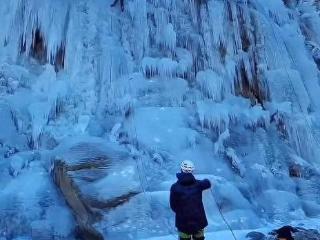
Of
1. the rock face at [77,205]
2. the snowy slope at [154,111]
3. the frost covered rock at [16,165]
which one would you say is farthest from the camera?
the frost covered rock at [16,165]

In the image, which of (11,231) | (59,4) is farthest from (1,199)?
(59,4)

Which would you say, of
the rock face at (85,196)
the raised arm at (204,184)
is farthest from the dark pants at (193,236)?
the rock face at (85,196)

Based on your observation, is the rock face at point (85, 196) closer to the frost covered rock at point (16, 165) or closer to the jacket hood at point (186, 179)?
the frost covered rock at point (16, 165)

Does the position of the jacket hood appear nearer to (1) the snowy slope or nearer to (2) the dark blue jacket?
(2) the dark blue jacket

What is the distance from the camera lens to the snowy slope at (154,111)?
26.3ft

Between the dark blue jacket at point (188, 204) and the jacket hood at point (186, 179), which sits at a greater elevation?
the jacket hood at point (186, 179)

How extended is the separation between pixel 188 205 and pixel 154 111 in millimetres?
4441

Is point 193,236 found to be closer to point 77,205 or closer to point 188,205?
point 188,205

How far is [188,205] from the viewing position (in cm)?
527

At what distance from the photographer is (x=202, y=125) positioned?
31.9ft

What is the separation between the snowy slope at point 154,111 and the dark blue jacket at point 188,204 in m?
2.36

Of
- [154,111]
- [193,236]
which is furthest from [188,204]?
[154,111]

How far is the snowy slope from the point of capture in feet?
26.3

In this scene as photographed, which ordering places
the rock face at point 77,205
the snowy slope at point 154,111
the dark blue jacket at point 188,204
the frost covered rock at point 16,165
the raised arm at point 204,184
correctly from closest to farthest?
the dark blue jacket at point 188,204 < the raised arm at point 204,184 < the rock face at point 77,205 < the snowy slope at point 154,111 < the frost covered rock at point 16,165
